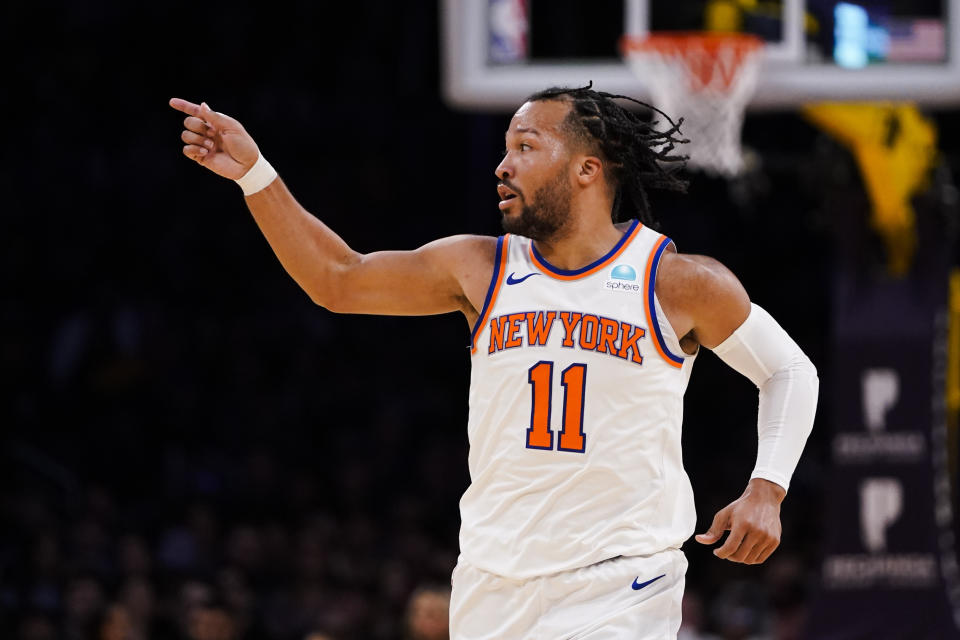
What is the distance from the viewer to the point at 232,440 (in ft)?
37.3

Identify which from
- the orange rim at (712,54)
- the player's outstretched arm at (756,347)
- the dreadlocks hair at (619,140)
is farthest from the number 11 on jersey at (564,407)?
the orange rim at (712,54)

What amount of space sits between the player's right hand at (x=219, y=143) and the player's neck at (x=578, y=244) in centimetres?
82

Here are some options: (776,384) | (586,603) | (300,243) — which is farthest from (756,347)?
(300,243)

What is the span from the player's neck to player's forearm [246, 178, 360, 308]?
0.53 metres

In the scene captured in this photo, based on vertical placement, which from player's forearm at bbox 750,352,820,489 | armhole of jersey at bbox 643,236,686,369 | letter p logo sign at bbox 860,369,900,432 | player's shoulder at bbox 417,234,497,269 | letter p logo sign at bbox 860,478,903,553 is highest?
player's shoulder at bbox 417,234,497,269

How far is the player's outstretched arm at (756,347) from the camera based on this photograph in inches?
149

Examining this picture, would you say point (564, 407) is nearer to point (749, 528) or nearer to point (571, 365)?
point (571, 365)

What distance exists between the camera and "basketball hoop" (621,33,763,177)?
7305 mm

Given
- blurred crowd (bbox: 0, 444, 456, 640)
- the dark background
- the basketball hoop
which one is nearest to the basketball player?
the basketball hoop

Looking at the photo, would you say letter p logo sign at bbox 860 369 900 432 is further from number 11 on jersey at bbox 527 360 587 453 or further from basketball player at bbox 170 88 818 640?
number 11 on jersey at bbox 527 360 587 453

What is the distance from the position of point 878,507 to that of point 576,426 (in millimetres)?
5742

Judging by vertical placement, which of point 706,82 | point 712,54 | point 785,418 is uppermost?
point 712,54

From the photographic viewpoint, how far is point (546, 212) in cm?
389

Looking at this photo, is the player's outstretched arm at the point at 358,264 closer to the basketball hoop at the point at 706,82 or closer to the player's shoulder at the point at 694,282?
the player's shoulder at the point at 694,282
